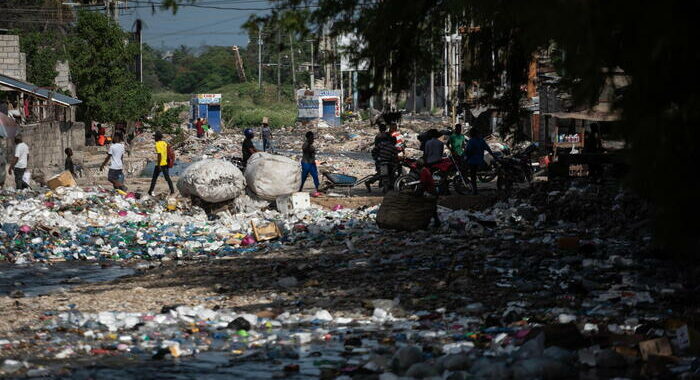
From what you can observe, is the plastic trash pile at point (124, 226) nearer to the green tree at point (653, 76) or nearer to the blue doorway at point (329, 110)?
the green tree at point (653, 76)

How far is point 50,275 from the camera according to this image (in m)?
12.5

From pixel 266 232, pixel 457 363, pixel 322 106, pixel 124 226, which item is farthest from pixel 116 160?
pixel 322 106

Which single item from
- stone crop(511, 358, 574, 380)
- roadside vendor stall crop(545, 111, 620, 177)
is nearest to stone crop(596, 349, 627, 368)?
stone crop(511, 358, 574, 380)

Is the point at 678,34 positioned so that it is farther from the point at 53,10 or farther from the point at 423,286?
the point at 53,10

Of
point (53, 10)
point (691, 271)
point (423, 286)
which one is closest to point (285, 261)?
point (423, 286)

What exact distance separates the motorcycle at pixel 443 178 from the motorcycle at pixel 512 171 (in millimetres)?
808

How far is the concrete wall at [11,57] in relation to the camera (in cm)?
3478

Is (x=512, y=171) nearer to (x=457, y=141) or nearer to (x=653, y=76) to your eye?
(x=457, y=141)

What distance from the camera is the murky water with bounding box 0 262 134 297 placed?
1144 cm

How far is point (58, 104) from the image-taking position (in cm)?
3459

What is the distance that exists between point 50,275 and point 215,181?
5.20m

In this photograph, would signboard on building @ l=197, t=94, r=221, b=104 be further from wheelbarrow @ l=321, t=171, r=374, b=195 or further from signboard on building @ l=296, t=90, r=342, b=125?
wheelbarrow @ l=321, t=171, r=374, b=195

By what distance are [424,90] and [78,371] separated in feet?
258

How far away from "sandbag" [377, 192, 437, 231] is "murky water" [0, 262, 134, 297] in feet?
11.6
